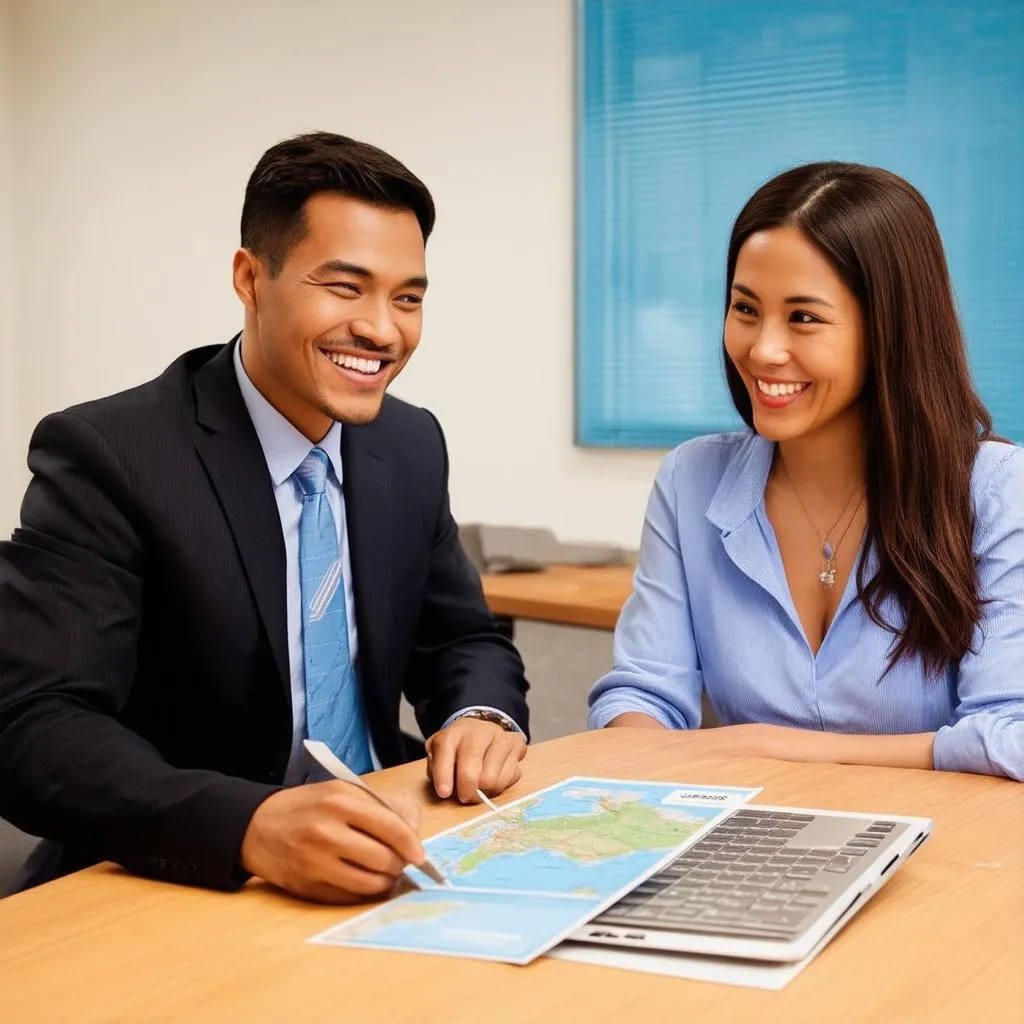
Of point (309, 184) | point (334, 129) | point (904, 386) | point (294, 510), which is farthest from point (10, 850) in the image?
point (334, 129)

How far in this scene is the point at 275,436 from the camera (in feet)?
6.16

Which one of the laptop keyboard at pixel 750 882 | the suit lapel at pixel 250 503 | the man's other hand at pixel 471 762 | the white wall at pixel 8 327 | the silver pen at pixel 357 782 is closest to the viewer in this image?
the laptop keyboard at pixel 750 882

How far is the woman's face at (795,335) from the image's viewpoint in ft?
6.25

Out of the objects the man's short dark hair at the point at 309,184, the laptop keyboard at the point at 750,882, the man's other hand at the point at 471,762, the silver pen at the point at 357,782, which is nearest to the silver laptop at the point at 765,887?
the laptop keyboard at the point at 750,882

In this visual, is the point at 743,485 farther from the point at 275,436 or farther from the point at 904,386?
the point at 275,436

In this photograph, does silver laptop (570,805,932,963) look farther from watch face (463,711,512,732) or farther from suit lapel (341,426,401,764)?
suit lapel (341,426,401,764)

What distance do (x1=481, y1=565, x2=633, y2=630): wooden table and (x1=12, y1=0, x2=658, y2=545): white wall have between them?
207mm

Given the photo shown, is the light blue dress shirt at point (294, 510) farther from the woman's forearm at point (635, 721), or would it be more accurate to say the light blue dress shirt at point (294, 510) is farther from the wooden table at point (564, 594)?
the wooden table at point (564, 594)

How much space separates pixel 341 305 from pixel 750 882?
0.99 meters

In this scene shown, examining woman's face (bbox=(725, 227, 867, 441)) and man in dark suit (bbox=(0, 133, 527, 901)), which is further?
woman's face (bbox=(725, 227, 867, 441))

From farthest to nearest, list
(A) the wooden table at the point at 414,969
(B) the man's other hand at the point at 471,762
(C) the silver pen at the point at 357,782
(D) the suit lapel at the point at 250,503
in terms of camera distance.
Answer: (D) the suit lapel at the point at 250,503, (B) the man's other hand at the point at 471,762, (C) the silver pen at the point at 357,782, (A) the wooden table at the point at 414,969

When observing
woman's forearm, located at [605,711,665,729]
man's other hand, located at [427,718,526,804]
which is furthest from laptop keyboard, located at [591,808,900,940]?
woman's forearm, located at [605,711,665,729]

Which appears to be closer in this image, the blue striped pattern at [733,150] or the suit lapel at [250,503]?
the suit lapel at [250,503]

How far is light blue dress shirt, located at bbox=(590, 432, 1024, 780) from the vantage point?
72.7 inches
